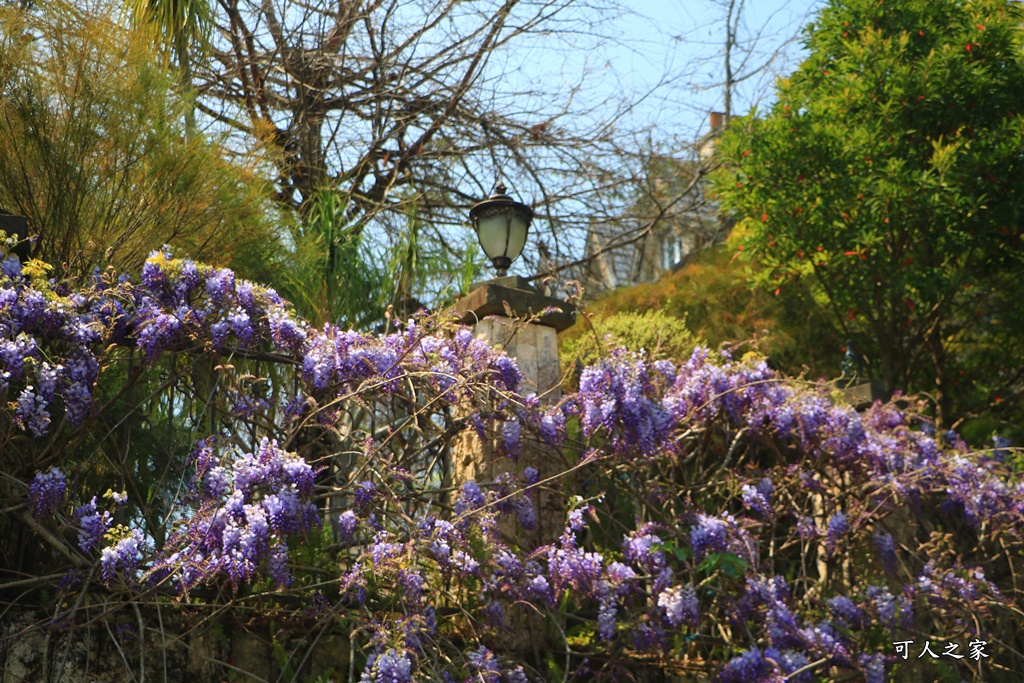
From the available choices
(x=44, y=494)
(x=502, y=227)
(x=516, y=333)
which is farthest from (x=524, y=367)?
(x=44, y=494)

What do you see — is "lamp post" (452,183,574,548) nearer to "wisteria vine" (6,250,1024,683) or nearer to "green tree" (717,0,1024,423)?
"wisteria vine" (6,250,1024,683)

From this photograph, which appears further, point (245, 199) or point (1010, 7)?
point (1010, 7)

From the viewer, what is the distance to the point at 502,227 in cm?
552

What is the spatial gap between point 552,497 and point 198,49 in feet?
16.0

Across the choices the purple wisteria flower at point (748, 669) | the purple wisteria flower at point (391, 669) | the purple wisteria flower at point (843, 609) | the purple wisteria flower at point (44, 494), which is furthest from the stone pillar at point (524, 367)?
the purple wisteria flower at point (44, 494)

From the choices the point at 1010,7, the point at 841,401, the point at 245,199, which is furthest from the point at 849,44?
the point at 245,199

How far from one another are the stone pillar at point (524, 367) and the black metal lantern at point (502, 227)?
0.85ft

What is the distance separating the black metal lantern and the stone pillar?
10.2 inches

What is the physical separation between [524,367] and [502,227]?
816mm

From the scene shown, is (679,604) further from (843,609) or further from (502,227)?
(502,227)

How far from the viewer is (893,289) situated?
706 cm

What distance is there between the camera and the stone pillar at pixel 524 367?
16.3 ft

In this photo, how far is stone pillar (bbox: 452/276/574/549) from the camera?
4.96 meters

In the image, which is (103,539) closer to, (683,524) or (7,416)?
(7,416)
